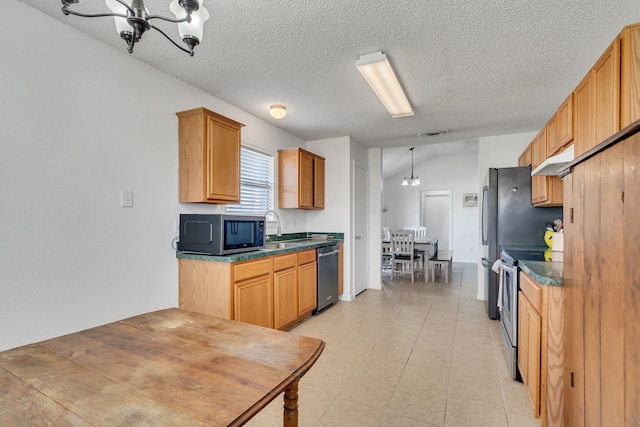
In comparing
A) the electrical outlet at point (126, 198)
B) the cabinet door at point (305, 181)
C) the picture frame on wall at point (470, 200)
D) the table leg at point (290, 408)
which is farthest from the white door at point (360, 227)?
the picture frame on wall at point (470, 200)

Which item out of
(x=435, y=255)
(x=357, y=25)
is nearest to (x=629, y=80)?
(x=357, y=25)

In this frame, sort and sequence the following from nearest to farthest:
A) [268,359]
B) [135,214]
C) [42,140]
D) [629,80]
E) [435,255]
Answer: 1. [268,359]
2. [629,80]
3. [42,140]
4. [135,214]
5. [435,255]

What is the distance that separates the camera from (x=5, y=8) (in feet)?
5.32

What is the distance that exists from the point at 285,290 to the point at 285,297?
2.9 inches

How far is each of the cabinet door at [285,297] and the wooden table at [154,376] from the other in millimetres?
1842

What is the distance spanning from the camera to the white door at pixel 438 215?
27.0 ft

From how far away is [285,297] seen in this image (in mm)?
3145

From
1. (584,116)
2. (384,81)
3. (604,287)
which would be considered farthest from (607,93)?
(384,81)

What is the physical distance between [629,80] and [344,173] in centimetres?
322

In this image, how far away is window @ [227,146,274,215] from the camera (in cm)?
344

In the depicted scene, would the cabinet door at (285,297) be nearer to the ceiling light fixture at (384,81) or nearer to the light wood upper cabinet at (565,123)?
the ceiling light fixture at (384,81)

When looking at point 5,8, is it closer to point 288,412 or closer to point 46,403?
point 46,403

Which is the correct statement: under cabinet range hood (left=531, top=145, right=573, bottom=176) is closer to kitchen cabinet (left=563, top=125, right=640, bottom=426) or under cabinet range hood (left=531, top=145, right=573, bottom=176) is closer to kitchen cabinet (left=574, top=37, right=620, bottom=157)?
kitchen cabinet (left=574, top=37, right=620, bottom=157)

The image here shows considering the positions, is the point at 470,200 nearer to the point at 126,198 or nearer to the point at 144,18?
the point at 126,198
